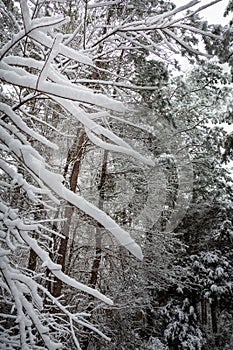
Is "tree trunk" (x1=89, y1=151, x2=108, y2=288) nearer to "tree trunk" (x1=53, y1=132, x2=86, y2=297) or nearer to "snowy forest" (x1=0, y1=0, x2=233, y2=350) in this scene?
"snowy forest" (x1=0, y1=0, x2=233, y2=350)

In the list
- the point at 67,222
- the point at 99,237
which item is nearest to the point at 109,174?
→ the point at 99,237

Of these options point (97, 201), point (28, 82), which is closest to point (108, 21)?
point (97, 201)

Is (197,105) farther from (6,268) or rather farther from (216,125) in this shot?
(6,268)

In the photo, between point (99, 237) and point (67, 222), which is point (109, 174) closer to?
point (99, 237)

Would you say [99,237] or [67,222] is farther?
[99,237]

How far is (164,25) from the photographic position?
1.95 metres

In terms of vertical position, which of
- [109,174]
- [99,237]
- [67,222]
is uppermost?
[109,174]

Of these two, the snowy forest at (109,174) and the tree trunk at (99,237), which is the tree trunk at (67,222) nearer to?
the snowy forest at (109,174)

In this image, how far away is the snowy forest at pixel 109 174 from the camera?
1.53 meters

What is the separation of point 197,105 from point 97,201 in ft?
22.2

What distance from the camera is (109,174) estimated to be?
7.23 metres

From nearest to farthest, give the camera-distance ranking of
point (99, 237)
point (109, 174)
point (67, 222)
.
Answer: point (67, 222) < point (99, 237) < point (109, 174)

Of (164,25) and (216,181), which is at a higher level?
(216,181)

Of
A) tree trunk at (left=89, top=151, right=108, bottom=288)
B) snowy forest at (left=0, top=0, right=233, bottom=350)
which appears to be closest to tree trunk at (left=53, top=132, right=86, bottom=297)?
snowy forest at (left=0, top=0, right=233, bottom=350)
